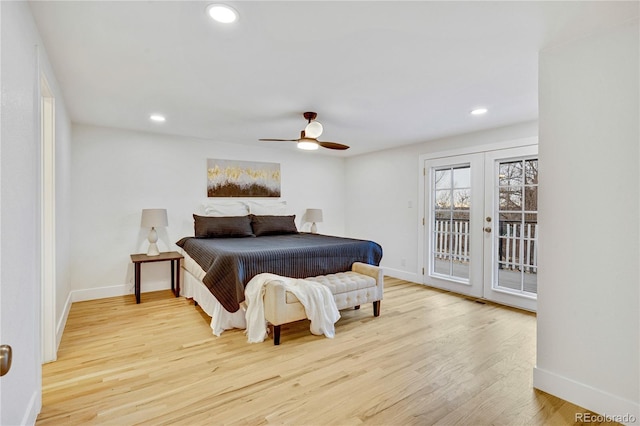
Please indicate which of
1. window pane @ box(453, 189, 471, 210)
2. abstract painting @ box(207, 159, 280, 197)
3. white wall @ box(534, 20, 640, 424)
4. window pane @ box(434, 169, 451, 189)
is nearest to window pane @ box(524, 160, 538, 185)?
window pane @ box(453, 189, 471, 210)

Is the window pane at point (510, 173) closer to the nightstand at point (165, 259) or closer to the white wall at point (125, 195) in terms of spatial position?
the white wall at point (125, 195)

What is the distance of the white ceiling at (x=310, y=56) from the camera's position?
→ 1645 millimetres

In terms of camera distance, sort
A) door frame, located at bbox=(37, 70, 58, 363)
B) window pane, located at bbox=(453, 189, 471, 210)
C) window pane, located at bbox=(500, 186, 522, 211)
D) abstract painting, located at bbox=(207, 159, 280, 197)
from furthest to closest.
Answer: abstract painting, located at bbox=(207, 159, 280, 197) < window pane, located at bbox=(453, 189, 471, 210) < window pane, located at bbox=(500, 186, 522, 211) < door frame, located at bbox=(37, 70, 58, 363)

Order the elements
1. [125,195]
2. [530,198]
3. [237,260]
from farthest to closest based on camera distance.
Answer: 1. [125,195]
2. [530,198]
3. [237,260]

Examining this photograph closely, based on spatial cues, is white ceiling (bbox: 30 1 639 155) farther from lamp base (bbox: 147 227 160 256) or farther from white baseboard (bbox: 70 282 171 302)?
white baseboard (bbox: 70 282 171 302)

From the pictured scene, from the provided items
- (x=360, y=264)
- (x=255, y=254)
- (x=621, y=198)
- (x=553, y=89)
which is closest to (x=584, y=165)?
(x=621, y=198)

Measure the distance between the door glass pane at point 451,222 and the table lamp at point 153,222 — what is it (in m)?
3.89

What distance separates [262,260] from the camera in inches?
117

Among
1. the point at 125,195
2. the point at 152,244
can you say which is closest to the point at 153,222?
the point at 152,244

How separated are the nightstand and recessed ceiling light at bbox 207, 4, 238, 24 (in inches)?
122

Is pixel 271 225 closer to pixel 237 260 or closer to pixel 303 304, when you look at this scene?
pixel 237 260

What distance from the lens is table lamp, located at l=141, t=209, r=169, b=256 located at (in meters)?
3.97

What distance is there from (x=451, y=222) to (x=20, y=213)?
15.0ft

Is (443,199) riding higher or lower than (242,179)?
lower
